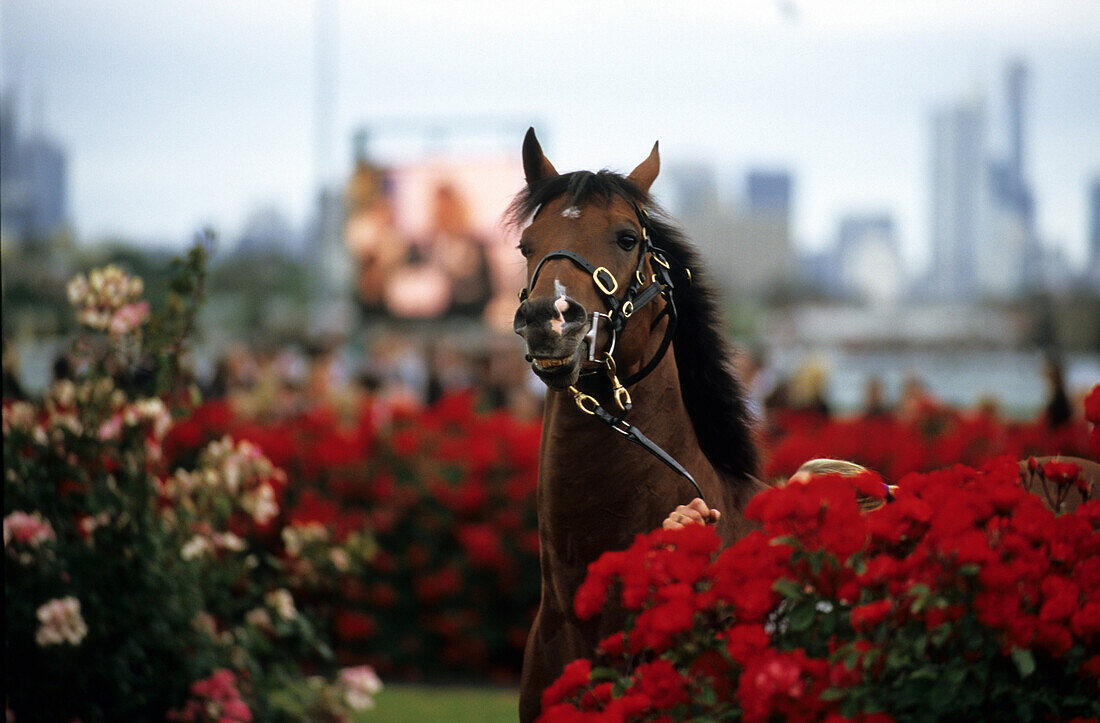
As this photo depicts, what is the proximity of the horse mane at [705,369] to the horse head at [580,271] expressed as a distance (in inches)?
5.1

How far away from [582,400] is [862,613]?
41.9 inches

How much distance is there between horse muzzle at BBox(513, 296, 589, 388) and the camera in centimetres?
250

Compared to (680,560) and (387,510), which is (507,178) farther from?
(680,560)

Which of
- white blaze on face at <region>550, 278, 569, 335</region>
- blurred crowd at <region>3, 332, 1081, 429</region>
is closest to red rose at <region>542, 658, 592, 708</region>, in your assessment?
white blaze on face at <region>550, 278, 569, 335</region>

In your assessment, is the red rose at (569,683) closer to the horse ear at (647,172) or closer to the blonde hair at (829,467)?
the blonde hair at (829,467)

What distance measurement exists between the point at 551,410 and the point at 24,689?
7.35 feet

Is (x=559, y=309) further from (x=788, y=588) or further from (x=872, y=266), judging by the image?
(x=872, y=266)

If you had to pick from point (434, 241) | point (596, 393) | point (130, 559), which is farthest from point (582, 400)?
point (434, 241)

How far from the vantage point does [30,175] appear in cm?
650

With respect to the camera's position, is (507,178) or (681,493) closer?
(681,493)

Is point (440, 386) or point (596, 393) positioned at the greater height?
point (596, 393)

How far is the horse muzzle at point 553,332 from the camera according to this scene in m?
2.50

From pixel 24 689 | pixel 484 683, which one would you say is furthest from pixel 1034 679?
pixel 484 683

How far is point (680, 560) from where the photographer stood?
79.8 inches
